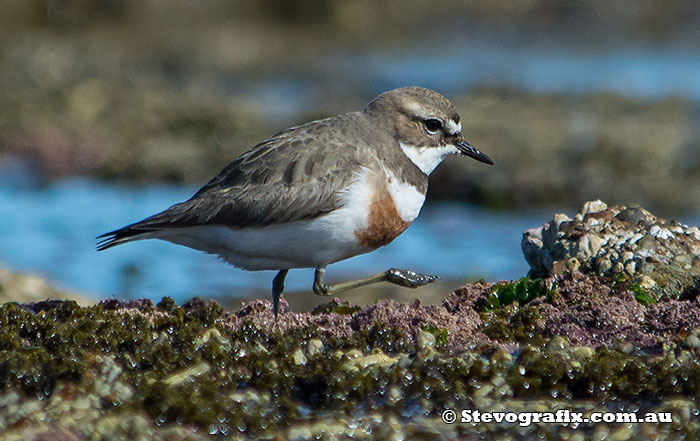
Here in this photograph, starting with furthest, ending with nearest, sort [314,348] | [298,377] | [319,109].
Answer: [319,109], [314,348], [298,377]

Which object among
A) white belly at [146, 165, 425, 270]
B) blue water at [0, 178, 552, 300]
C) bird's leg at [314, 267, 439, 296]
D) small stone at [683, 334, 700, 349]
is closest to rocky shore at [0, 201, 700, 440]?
small stone at [683, 334, 700, 349]

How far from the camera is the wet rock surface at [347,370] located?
449 centimetres

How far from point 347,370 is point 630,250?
2.55m

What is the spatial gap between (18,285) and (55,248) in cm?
352

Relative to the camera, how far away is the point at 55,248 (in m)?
12.8

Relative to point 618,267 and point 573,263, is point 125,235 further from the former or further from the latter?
point 618,267

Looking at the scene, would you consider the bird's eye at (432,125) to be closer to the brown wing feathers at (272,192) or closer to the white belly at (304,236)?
the white belly at (304,236)

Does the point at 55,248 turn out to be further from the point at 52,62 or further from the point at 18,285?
the point at 52,62

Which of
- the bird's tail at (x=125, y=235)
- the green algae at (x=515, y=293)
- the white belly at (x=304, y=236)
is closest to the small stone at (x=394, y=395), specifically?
the green algae at (x=515, y=293)

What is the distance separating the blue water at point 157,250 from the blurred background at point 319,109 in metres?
0.04

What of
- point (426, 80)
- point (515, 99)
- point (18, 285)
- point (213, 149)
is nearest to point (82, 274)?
point (18, 285)

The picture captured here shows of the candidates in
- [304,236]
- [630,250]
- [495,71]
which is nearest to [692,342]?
[630,250]

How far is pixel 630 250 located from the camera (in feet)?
21.4

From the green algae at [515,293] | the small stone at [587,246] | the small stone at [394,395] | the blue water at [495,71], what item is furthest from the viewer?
the blue water at [495,71]
